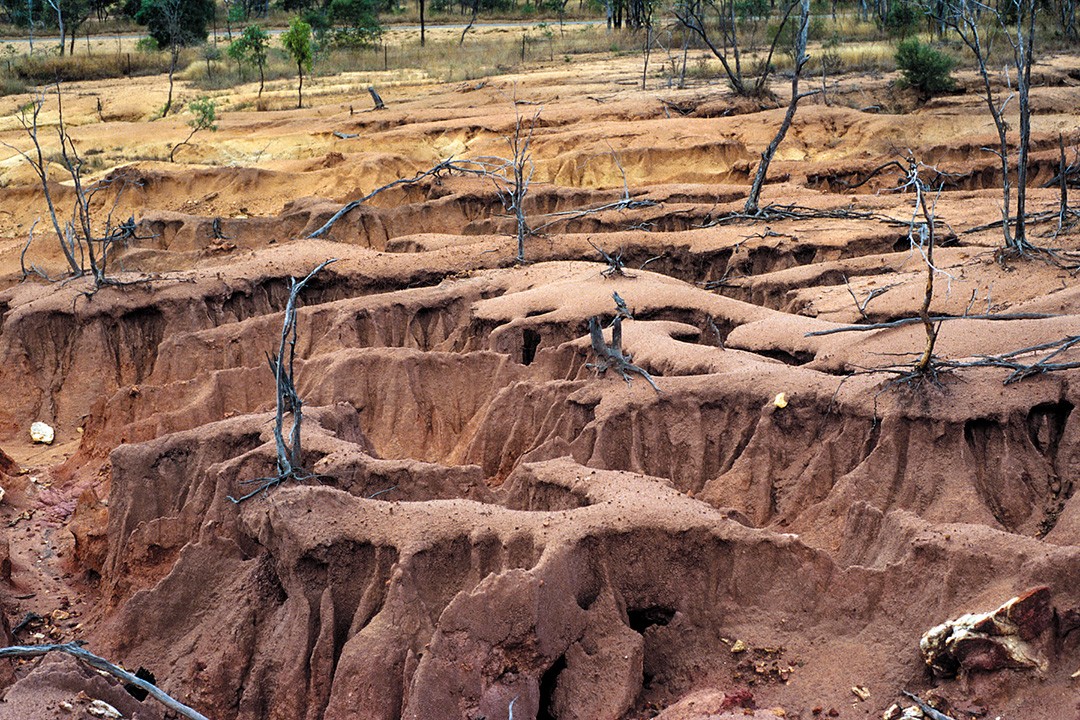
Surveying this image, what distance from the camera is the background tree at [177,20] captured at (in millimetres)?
53487

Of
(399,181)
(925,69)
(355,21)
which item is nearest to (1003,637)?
(399,181)

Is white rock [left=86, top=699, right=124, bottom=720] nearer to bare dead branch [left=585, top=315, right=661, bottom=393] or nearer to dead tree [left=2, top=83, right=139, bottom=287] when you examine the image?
bare dead branch [left=585, top=315, right=661, bottom=393]

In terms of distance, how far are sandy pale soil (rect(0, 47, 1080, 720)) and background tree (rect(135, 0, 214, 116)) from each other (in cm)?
2639

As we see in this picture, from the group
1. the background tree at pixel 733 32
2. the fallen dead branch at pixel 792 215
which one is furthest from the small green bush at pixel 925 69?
the fallen dead branch at pixel 792 215

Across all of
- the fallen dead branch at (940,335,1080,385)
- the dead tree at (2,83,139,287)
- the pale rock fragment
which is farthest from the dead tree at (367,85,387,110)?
the pale rock fragment

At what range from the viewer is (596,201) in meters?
30.1

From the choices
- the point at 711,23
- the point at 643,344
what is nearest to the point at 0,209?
the point at 643,344

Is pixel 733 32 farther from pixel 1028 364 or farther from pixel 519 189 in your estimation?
pixel 1028 364

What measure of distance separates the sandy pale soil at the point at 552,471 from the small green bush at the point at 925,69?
325 inches

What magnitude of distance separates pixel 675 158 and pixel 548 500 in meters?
22.1

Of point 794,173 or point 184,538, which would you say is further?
point 794,173

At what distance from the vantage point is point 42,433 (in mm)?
22219

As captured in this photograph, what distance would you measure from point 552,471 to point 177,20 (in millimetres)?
44878

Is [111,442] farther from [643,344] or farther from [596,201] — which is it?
[596,201]
